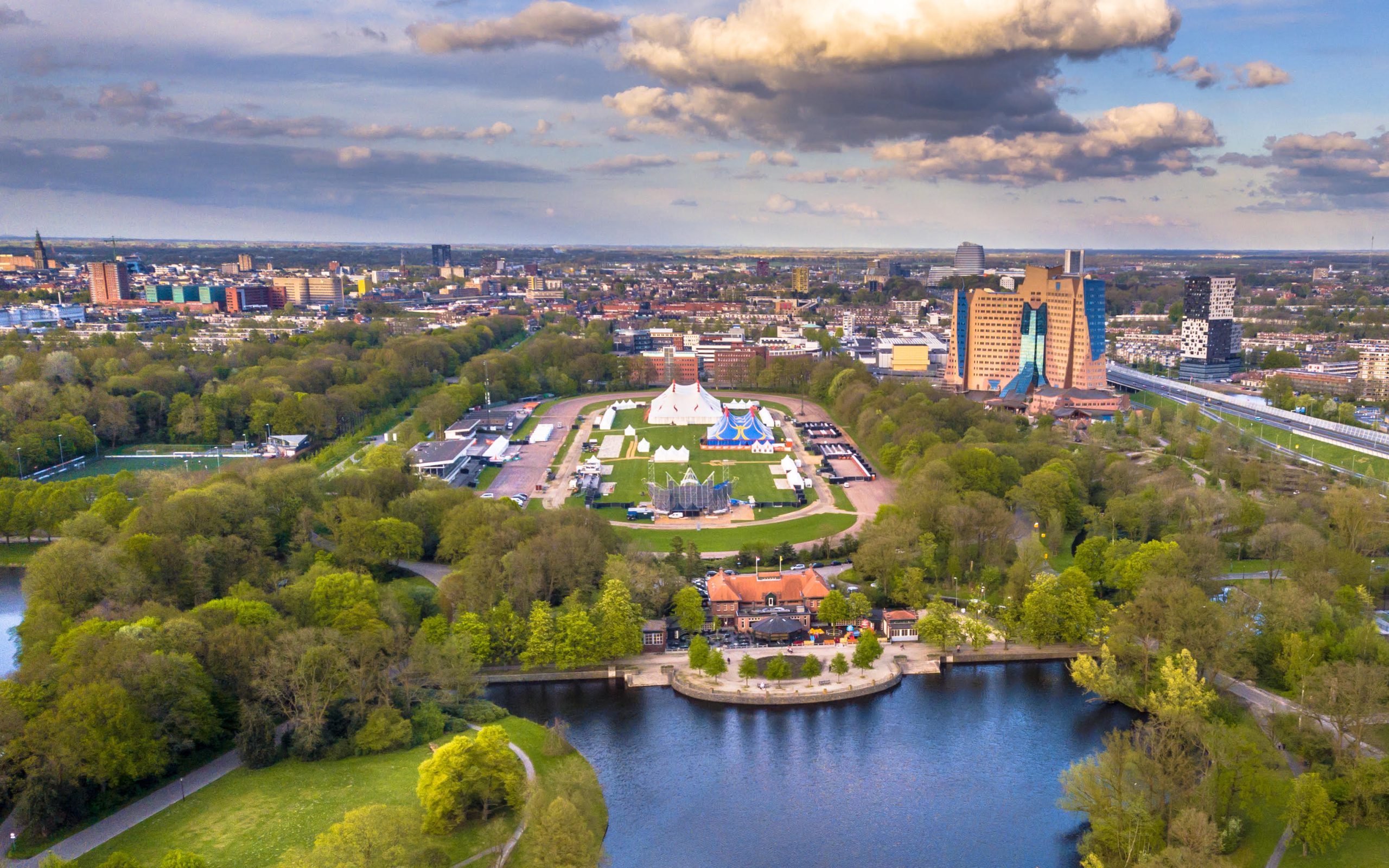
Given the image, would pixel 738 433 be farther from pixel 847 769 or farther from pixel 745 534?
pixel 847 769

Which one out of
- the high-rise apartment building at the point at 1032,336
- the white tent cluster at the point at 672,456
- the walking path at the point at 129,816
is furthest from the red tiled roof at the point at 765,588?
the high-rise apartment building at the point at 1032,336

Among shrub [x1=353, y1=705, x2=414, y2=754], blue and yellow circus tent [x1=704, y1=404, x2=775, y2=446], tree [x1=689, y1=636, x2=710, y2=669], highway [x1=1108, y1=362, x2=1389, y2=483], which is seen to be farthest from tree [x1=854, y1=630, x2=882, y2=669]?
blue and yellow circus tent [x1=704, y1=404, x2=775, y2=446]

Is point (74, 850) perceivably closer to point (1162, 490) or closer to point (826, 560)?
point (826, 560)

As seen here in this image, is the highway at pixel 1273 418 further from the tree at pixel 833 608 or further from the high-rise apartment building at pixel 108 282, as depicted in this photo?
the high-rise apartment building at pixel 108 282

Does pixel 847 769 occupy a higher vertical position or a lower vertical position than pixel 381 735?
lower

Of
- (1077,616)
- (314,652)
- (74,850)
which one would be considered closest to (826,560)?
(1077,616)

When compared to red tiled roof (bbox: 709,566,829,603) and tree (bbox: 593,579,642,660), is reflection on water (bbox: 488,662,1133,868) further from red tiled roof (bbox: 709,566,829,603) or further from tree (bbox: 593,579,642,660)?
red tiled roof (bbox: 709,566,829,603)

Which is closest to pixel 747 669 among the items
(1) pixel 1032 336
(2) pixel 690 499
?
(2) pixel 690 499
